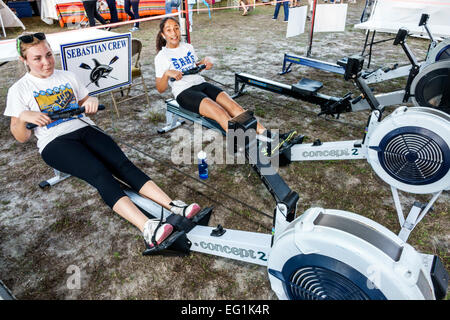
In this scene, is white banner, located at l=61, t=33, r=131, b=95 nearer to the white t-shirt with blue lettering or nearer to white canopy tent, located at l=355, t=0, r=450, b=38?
the white t-shirt with blue lettering

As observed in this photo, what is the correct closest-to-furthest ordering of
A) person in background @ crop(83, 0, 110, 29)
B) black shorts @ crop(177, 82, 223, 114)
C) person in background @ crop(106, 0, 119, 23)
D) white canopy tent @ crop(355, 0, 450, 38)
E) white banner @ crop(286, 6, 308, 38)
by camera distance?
black shorts @ crop(177, 82, 223, 114), white canopy tent @ crop(355, 0, 450, 38), white banner @ crop(286, 6, 308, 38), person in background @ crop(83, 0, 110, 29), person in background @ crop(106, 0, 119, 23)

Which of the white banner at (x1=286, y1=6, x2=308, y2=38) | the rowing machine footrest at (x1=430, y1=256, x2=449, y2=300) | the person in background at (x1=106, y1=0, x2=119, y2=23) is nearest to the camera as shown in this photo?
the rowing machine footrest at (x1=430, y1=256, x2=449, y2=300)

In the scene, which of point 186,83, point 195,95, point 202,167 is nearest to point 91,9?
point 186,83

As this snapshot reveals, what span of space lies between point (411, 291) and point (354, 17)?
12443 mm

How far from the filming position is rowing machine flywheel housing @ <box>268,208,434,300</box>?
4.17 feet

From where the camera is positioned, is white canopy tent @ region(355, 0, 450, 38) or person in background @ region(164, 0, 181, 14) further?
person in background @ region(164, 0, 181, 14)

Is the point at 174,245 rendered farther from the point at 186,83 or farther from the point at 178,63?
the point at 178,63

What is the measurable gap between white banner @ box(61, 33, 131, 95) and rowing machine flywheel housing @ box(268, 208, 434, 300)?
10.8 ft

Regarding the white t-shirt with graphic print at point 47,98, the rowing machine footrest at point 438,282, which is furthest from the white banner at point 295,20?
the rowing machine footrest at point 438,282

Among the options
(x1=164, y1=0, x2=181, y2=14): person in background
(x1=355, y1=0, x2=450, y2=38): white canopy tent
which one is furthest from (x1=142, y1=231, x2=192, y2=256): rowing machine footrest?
(x1=164, y1=0, x2=181, y2=14): person in background

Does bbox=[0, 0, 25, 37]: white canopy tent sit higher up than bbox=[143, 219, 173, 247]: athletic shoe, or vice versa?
bbox=[0, 0, 25, 37]: white canopy tent

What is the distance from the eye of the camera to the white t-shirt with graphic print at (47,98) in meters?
2.26

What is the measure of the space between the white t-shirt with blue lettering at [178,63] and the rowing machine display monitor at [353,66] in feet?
5.45
